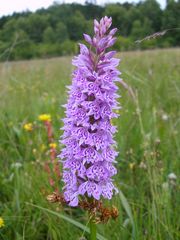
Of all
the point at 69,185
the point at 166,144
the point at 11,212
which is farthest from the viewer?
the point at 166,144

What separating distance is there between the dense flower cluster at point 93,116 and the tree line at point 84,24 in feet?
0.83

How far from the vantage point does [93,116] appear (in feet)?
4.50

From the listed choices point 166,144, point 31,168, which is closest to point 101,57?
point 31,168

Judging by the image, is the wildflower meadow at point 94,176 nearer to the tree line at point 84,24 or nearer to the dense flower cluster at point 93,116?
the dense flower cluster at point 93,116

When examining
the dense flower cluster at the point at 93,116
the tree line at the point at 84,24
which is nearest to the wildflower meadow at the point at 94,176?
the dense flower cluster at the point at 93,116

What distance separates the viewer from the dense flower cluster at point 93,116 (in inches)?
52.8

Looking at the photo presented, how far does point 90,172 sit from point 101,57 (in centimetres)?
39

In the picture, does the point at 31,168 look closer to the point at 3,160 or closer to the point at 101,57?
the point at 3,160

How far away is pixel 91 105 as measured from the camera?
133 cm

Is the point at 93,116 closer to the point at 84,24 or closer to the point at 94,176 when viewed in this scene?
the point at 94,176

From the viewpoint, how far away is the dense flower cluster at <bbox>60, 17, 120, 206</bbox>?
4.40ft

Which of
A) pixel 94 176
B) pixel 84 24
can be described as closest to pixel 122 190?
pixel 94 176

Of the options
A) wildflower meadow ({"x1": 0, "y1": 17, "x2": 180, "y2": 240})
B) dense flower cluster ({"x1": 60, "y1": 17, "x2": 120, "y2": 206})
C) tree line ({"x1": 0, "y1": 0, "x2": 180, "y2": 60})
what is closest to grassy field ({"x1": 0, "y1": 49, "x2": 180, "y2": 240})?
wildflower meadow ({"x1": 0, "y1": 17, "x2": 180, "y2": 240})

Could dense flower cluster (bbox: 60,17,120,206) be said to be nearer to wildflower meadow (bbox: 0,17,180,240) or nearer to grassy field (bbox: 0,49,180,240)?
wildflower meadow (bbox: 0,17,180,240)
